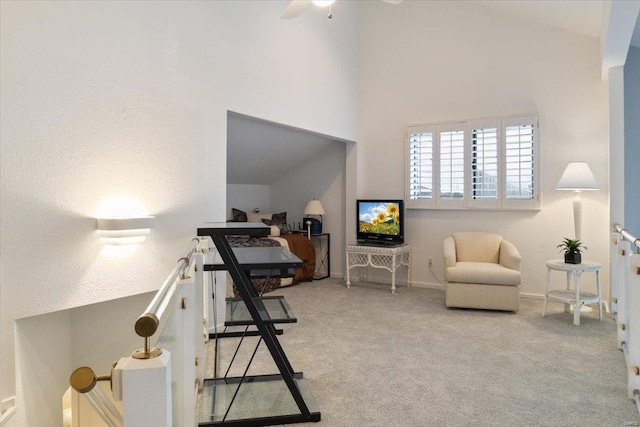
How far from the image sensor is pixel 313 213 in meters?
6.36

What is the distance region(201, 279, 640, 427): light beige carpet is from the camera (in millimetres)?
2375

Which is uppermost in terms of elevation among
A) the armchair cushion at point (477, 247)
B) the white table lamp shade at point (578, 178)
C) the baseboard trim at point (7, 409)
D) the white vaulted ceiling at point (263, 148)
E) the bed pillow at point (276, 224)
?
the white vaulted ceiling at point (263, 148)

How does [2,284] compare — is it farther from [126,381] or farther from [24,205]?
[126,381]

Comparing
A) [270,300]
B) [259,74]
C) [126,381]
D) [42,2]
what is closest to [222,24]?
[259,74]

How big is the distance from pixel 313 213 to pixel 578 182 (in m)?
3.43

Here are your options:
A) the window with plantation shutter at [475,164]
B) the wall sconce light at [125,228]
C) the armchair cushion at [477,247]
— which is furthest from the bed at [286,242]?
the wall sconce light at [125,228]

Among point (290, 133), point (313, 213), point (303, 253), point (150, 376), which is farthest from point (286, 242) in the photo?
point (150, 376)

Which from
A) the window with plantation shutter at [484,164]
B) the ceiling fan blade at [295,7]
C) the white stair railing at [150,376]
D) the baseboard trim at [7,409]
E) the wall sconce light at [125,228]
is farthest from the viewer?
the window with plantation shutter at [484,164]

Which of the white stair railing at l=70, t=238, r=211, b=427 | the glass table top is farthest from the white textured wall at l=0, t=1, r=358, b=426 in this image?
the white stair railing at l=70, t=238, r=211, b=427

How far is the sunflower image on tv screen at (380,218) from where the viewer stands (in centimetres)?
575

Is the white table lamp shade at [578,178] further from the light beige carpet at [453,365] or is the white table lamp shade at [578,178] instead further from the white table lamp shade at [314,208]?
the white table lamp shade at [314,208]

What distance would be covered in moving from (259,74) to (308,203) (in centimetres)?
260

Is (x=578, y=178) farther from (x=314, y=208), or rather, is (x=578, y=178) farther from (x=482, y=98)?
(x=314, y=208)

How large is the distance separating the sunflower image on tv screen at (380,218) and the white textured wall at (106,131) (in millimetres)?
2242
